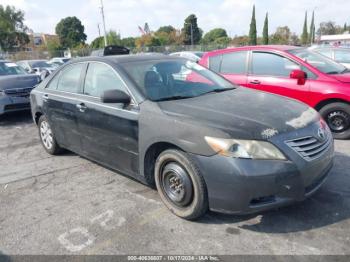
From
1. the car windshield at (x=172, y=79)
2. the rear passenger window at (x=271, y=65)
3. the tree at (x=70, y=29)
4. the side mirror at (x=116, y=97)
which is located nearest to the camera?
the side mirror at (x=116, y=97)

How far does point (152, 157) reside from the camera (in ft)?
11.7

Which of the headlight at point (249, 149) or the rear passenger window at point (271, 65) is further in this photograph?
the rear passenger window at point (271, 65)

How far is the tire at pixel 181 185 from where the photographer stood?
3064mm

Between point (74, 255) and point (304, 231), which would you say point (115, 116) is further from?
point (304, 231)

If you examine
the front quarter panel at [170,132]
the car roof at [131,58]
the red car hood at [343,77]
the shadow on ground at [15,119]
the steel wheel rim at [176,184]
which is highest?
the car roof at [131,58]

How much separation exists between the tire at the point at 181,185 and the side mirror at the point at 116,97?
737 millimetres

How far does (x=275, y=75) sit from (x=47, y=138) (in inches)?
165

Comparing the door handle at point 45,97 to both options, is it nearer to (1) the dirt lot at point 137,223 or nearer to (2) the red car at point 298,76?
(1) the dirt lot at point 137,223

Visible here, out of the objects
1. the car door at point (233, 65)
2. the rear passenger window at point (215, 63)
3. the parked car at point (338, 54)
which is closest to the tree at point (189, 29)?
the parked car at point (338, 54)

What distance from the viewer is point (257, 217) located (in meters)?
3.31

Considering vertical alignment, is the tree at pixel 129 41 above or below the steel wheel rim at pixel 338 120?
above

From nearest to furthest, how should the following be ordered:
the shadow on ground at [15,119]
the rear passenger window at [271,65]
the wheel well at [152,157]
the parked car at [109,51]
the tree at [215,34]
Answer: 1. the wheel well at [152,157]
2. the rear passenger window at [271,65]
3. the parked car at [109,51]
4. the shadow on ground at [15,119]
5. the tree at [215,34]

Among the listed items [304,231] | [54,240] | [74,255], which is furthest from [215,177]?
[54,240]

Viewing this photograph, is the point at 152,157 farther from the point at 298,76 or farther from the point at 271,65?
the point at 271,65
